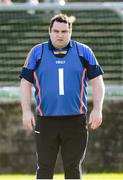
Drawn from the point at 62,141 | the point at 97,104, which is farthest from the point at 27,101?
the point at 97,104

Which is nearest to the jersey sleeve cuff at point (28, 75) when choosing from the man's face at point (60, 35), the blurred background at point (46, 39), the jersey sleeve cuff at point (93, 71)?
the man's face at point (60, 35)

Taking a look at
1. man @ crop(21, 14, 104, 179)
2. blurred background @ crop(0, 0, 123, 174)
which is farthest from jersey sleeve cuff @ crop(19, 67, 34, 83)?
blurred background @ crop(0, 0, 123, 174)

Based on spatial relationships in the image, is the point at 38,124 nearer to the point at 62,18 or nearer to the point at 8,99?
the point at 62,18

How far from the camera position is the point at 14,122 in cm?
1127

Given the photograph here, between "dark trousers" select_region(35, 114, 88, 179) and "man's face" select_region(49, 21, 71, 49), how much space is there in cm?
65

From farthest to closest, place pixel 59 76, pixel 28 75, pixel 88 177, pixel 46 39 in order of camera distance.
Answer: pixel 46 39, pixel 88 177, pixel 28 75, pixel 59 76

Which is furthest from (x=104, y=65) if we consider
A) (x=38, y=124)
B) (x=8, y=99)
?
(x=38, y=124)

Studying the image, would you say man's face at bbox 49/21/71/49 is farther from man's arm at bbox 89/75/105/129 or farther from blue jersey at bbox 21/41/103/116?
man's arm at bbox 89/75/105/129

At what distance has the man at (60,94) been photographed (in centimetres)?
739

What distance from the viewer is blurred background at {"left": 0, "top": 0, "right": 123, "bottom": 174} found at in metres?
11.2

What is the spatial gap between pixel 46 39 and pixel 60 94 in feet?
13.5

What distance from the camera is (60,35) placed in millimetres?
7383

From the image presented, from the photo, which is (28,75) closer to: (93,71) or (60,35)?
→ (60,35)

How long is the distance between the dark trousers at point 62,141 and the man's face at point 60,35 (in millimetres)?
649
